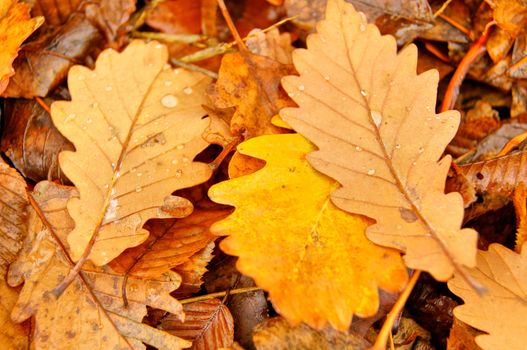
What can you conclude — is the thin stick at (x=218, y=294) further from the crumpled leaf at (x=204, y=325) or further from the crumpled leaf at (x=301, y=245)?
the crumpled leaf at (x=301, y=245)

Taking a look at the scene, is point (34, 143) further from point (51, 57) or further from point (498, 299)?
point (498, 299)

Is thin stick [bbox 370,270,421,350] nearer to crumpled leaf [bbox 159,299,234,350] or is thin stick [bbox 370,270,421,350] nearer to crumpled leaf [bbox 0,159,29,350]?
crumpled leaf [bbox 159,299,234,350]

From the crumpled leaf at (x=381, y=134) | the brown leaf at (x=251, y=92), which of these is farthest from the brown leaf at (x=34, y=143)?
the crumpled leaf at (x=381, y=134)

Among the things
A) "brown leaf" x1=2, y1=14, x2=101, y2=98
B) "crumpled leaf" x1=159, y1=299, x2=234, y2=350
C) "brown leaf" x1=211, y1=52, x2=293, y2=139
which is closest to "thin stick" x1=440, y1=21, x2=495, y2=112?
"brown leaf" x1=211, y1=52, x2=293, y2=139

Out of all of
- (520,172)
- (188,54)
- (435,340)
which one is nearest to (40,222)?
(188,54)

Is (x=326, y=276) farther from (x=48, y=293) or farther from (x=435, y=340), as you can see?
(x=48, y=293)
